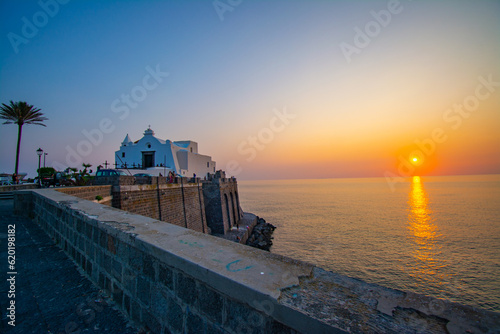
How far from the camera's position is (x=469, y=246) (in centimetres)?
2227

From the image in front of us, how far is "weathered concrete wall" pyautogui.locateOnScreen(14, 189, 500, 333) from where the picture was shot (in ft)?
4.51

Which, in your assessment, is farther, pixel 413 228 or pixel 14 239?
pixel 413 228

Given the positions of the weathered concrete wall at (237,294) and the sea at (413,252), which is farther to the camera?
the sea at (413,252)

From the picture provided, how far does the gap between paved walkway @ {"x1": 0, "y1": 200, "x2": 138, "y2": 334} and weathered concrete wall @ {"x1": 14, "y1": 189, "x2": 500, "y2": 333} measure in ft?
0.58

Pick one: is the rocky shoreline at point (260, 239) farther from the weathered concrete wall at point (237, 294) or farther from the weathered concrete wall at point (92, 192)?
the weathered concrete wall at point (237, 294)

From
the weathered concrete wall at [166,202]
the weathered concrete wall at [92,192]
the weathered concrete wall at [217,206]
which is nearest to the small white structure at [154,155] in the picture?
the weathered concrete wall at [217,206]

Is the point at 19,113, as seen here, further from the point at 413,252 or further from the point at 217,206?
the point at 413,252

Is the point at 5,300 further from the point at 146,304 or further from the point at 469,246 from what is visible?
the point at 469,246

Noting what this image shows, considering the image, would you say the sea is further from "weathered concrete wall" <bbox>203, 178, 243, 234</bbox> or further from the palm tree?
the palm tree

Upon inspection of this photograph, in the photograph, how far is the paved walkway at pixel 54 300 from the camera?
2.47 meters

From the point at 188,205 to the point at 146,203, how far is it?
6039 mm

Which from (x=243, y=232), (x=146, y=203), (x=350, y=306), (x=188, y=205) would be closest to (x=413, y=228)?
(x=243, y=232)

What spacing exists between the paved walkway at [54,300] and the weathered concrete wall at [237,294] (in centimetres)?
18

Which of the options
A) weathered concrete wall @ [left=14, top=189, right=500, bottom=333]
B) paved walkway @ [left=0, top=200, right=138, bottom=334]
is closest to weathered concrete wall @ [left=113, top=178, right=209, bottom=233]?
paved walkway @ [left=0, top=200, right=138, bottom=334]
